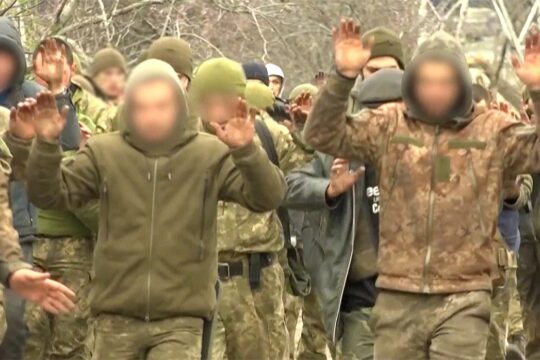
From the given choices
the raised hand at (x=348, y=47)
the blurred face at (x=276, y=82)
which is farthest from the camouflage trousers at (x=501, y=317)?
the blurred face at (x=276, y=82)

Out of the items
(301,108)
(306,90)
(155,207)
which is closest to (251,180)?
(155,207)

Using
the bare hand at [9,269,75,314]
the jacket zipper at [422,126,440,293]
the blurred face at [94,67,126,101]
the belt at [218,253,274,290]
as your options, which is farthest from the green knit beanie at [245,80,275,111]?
the bare hand at [9,269,75,314]

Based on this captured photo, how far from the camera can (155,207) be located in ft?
27.5

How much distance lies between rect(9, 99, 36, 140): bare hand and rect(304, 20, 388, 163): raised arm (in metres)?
1.38

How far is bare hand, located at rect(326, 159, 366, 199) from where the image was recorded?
984 centimetres

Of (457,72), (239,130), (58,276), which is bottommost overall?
(58,276)

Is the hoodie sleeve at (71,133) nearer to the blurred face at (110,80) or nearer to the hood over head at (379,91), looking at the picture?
the hood over head at (379,91)

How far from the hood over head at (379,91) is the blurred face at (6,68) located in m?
2.02

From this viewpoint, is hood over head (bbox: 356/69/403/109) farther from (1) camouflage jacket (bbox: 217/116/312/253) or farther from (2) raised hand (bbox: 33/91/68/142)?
(2) raised hand (bbox: 33/91/68/142)

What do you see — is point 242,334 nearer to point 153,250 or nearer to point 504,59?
point 153,250

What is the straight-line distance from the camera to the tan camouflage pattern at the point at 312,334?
500 inches

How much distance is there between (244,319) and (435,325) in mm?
1916

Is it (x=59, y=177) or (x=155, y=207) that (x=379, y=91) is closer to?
(x=155, y=207)

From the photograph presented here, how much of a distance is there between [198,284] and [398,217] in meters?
1.04
